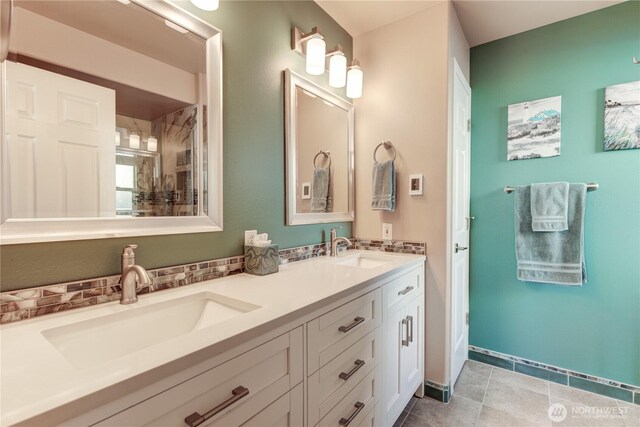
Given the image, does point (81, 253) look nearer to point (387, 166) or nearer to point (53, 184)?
point (53, 184)

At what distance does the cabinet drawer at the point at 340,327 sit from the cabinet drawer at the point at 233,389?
7 centimetres

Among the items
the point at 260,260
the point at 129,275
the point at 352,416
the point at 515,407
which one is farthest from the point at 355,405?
the point at 515,407

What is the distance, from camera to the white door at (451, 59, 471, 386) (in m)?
1.92

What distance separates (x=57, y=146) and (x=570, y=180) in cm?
270

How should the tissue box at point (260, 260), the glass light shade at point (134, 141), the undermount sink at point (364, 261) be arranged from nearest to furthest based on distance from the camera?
the glass light shade at point (134, 141), the tissue box at point (260, 260), the undermount sink at point (364, 261)

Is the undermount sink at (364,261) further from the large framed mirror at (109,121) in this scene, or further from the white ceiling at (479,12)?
the white ceiling at (479,12)

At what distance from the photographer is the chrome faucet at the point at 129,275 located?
933 mm

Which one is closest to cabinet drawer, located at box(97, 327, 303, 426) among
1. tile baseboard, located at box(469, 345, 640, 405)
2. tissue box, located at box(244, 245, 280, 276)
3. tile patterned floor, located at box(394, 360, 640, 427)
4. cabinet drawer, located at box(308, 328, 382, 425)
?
cabinet drawer, located at box(308, 328, 382, 425)

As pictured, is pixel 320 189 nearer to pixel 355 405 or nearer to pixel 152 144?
pixel 152 144

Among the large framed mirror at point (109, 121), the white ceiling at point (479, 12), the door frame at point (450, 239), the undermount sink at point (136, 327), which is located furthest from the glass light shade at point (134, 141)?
the door frame at point (450, 239)

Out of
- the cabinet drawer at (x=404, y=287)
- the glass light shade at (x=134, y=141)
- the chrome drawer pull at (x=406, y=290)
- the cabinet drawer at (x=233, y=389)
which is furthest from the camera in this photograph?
the chrome drawer pull at (x=406, y=290)

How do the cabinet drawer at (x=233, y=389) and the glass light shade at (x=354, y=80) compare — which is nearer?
the cabinet drawer at (x=233, y=389)

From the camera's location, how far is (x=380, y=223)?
82.8 inches

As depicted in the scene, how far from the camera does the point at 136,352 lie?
0.61 metres
